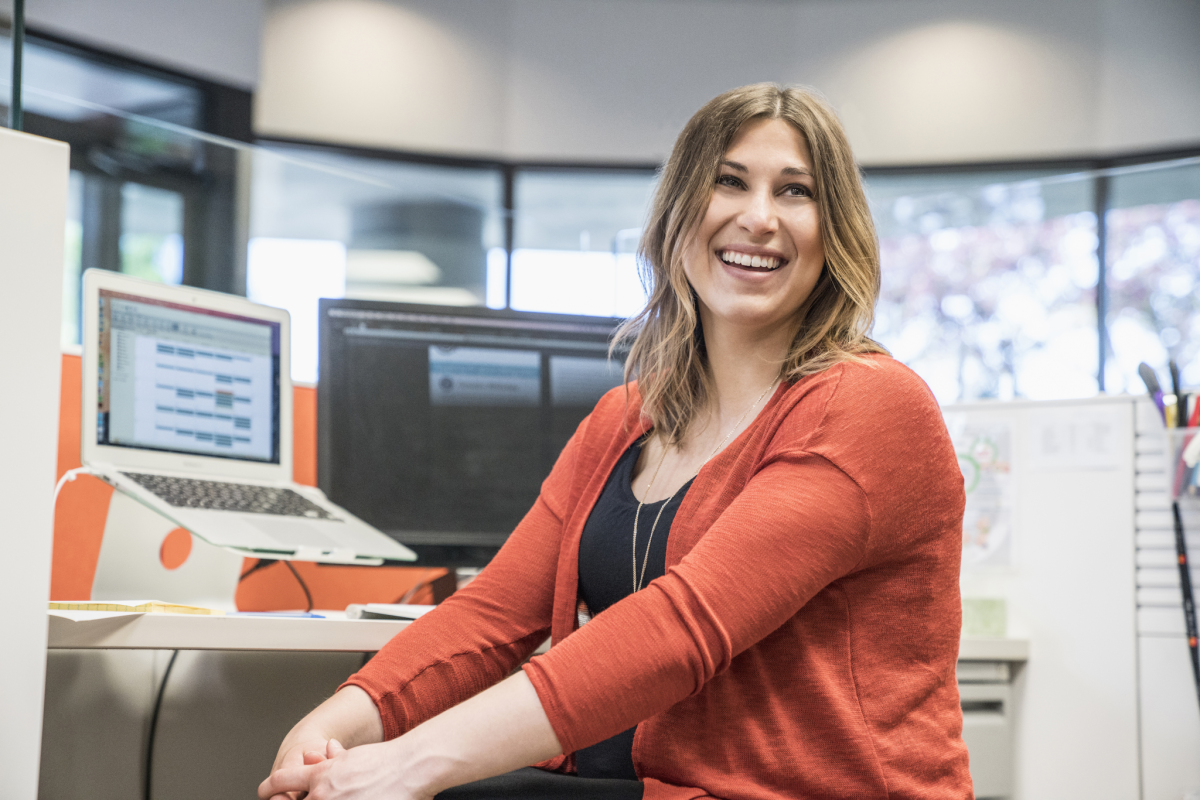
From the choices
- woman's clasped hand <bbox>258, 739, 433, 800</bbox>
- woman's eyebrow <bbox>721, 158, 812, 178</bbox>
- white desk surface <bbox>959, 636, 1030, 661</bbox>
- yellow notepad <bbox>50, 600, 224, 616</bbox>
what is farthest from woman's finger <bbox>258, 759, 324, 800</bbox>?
white desk surface <bbox>959, 636, 1030, 661</bbox>

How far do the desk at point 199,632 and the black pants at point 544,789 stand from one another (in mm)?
243

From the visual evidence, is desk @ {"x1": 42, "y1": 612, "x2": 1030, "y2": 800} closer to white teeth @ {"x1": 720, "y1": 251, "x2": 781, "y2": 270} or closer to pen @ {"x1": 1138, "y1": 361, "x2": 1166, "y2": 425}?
white teeth @ {"x1": 720, "y1": 251, "x2": 781, "y2": 270}

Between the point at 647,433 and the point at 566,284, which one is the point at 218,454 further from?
the point at 566,284

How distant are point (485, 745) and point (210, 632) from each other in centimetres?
33

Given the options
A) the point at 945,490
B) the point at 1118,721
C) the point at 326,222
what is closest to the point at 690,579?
the point at 945,490

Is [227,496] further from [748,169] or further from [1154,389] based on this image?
[1154,389]

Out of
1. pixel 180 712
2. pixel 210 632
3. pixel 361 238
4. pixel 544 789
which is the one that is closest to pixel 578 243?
pixel 361 238

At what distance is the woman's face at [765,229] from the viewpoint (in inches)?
41.3

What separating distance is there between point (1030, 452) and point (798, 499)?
1.18m

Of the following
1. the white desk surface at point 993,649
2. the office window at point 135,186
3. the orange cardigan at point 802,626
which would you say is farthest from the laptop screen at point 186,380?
the office window at point 135,186

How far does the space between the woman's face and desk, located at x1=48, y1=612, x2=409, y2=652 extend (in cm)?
49

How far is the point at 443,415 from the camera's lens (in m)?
1.57

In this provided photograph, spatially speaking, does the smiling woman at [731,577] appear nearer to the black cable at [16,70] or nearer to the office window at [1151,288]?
the black cable at [16,70]

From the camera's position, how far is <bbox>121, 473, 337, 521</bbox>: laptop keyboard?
1278mm
